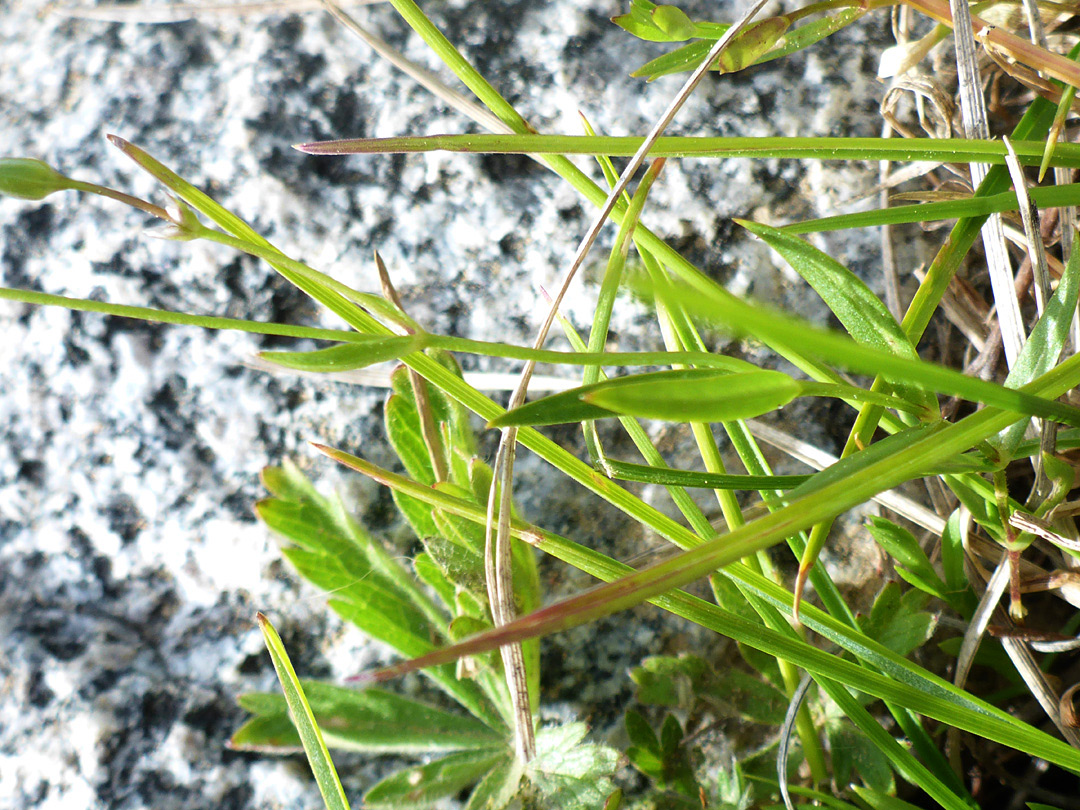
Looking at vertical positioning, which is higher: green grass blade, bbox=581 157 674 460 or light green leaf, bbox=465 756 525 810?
green grass blade, bbox=581 157 674 460

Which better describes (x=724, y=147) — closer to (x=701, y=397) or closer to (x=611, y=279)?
(x=611, y=279)

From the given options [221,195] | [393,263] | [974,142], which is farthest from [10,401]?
[974,142]

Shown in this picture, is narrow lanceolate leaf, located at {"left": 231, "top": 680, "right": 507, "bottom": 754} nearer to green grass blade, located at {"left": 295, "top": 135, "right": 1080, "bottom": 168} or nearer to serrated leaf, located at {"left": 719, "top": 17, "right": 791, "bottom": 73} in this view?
green grass blade, located at {"left": 295, "top": 135, "right": 1080, "bottom": 168}

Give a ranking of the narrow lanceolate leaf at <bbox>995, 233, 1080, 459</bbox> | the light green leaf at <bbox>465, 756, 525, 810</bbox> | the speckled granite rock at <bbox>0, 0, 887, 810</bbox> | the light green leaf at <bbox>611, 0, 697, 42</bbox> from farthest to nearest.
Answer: the speckled granite rock at <bbox>0, 0, 887, 810</bbox>, the light green leaf at <bbox>465, 756, 525, 810</bbox>, the light green leaf at <bbox>611, 0, 697, 42</bbox>, the narrow lanceolate leaf at <bbox>995, 233, 1080, 459</bbox>

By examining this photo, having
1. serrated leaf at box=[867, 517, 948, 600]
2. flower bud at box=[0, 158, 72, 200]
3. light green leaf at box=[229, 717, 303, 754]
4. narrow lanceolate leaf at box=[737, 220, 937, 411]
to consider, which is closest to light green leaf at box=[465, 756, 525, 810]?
light green leaf at box=[229, 717, 303, 754]

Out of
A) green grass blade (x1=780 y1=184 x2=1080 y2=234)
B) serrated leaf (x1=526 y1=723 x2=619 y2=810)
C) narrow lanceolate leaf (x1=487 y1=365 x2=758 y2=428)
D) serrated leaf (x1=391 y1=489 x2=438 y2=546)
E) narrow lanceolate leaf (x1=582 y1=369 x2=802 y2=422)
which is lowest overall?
serrated leaf (x1=526 y1=723 x2=619 y2=810)

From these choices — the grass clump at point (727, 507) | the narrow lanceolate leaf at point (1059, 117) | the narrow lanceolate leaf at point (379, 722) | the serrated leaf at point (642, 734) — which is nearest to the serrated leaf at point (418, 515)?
the grass clump at point (727, 507)

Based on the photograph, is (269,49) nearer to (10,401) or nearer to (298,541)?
(10,401)
